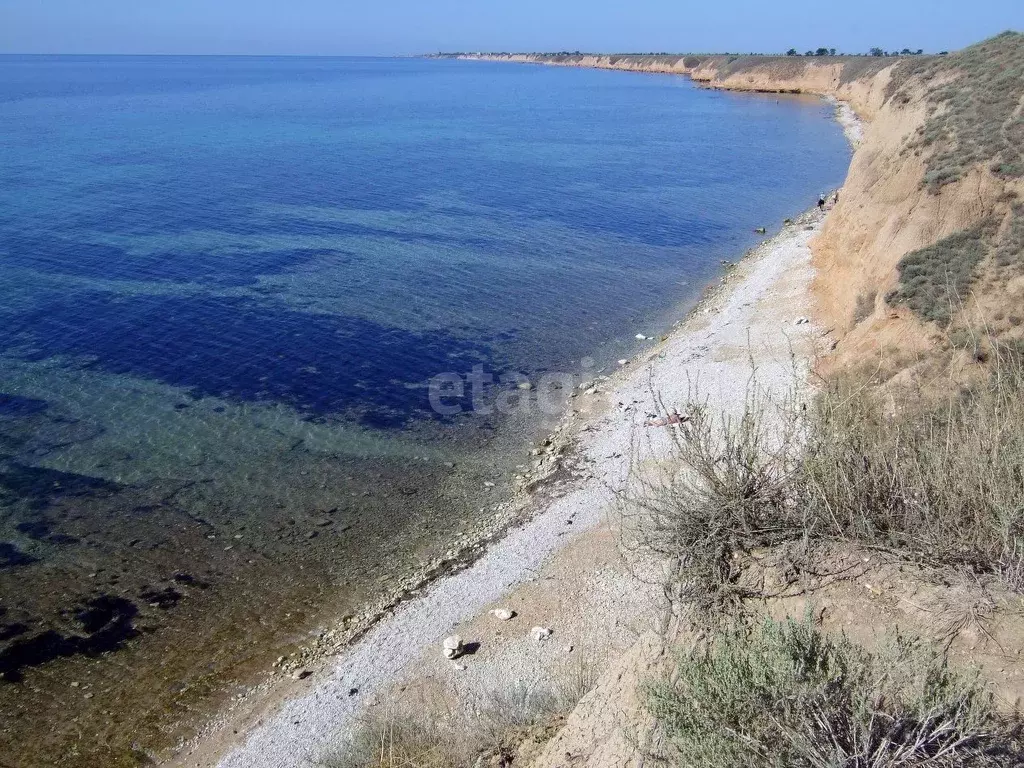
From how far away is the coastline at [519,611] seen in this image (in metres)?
11.6

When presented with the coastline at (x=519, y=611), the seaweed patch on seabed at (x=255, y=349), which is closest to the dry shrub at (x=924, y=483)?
the coastline at (x=519, y=611)

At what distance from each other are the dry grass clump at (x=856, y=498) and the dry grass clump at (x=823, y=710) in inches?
66.7

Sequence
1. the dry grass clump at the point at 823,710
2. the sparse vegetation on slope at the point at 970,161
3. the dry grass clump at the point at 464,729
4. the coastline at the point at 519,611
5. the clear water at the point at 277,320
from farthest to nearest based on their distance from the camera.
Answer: the sparse vegetation on slope at the point at 970,161, the clear water at the point at 277,320, the coastline at the point at 519,611, the dry grass clump at the point at 464,729, the dry grass clump at the point at 823,710

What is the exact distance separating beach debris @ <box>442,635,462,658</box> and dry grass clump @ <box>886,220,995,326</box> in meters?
13.6

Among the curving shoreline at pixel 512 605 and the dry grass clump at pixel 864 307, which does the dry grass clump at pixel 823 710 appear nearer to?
the curving shoreline at pixel 512 605

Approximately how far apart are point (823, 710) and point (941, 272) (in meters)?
16.7

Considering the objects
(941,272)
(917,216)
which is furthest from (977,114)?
(941,272)

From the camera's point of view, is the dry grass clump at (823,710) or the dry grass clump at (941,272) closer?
the dry grass clump at (823,710)

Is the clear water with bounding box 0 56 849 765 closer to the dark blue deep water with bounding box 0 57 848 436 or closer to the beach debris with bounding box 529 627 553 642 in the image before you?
the dark blue deep water with bounding box 0 57 848 436

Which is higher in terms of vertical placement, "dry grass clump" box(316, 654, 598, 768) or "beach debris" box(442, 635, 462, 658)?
"dry grass clump" box(316, 654, 598, 768)

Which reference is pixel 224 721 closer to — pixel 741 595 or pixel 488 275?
pixel 741 595

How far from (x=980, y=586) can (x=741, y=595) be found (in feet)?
7.62

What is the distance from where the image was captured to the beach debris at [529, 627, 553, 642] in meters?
12.6

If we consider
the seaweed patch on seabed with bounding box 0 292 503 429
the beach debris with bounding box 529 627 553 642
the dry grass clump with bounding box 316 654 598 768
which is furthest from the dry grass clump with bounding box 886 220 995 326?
the seaweed patch on seabed with bounding box 0 292 503 429
